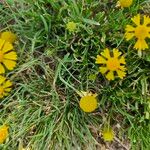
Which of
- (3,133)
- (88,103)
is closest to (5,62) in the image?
(3,133)

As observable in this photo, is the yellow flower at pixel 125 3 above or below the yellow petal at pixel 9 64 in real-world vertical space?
above

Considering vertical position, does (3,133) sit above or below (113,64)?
below

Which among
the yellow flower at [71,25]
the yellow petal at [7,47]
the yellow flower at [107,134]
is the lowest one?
the yellow flower at [107,134]

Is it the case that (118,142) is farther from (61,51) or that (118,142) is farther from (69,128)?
(61,51)

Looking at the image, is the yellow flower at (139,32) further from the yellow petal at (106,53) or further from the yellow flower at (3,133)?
the yellow flower at (3,133)

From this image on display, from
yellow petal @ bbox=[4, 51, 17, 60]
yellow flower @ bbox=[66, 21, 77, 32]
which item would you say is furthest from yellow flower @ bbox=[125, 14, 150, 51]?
yellow petal @ bbox=[4, 51, 17, 60]

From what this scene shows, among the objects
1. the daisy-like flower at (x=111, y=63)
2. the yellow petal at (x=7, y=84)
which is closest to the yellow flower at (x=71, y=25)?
the daisy-like flower at (x=111, y=63)

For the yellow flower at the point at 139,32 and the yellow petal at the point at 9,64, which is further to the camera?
the yellow petal at the point at 9,64

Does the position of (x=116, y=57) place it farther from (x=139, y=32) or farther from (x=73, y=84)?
(x=73, y=84)
